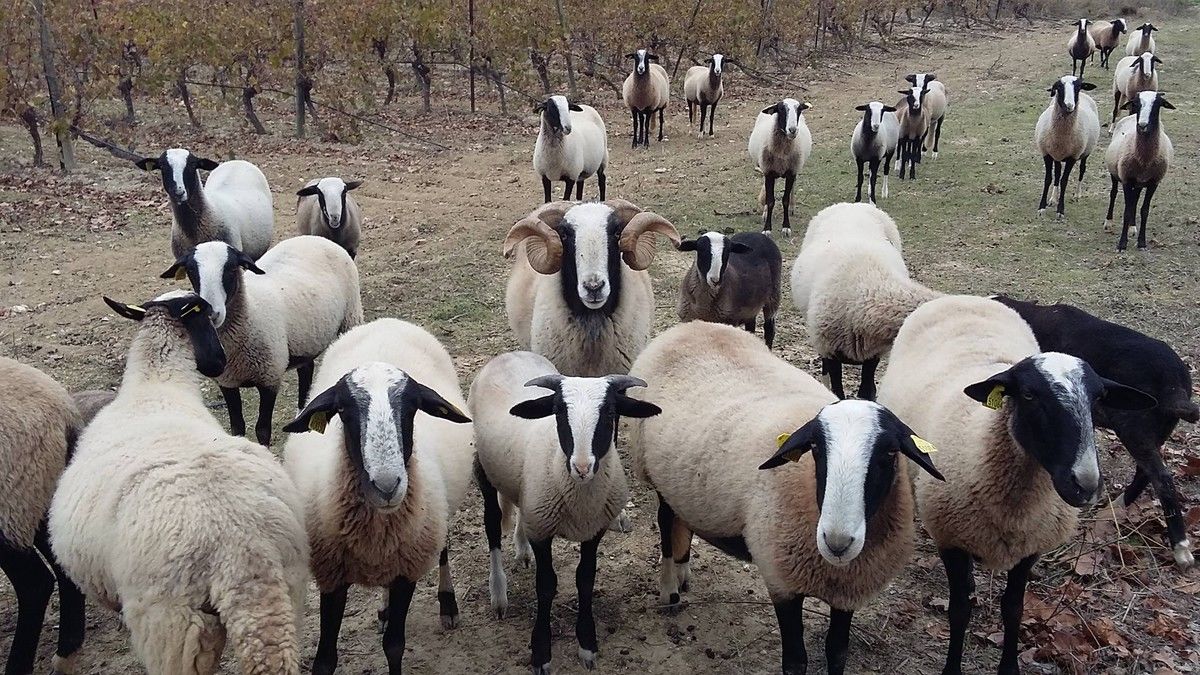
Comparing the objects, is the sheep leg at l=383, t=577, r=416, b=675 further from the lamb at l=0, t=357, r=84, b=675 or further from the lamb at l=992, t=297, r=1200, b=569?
the lamb at l=992, t=297, r=1200, b=569

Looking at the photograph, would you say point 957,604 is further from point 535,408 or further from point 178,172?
point 178,172

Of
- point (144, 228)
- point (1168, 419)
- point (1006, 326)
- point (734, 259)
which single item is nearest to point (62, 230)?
point (144, 228)

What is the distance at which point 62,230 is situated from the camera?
9742 millimetres

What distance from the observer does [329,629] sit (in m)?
3.52

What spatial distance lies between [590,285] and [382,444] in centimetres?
204

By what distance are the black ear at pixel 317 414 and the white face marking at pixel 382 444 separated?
12 cm

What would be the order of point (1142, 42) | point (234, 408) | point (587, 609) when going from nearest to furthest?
point (587, 609), point (234, 408), point (1142, 42)

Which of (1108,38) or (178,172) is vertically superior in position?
(1108,38)

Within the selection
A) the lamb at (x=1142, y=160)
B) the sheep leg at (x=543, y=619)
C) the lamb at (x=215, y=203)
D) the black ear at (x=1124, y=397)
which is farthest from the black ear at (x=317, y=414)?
the lamb at (x=1142, y=160)

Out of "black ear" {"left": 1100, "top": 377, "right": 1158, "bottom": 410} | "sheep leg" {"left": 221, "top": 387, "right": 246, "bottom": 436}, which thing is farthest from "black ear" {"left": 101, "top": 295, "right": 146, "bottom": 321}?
"black ear" {"left": 1100, "top": 377, "right": 1158, "bottom": 410}

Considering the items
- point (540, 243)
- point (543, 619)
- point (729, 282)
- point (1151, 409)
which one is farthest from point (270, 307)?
point (1151, 409)

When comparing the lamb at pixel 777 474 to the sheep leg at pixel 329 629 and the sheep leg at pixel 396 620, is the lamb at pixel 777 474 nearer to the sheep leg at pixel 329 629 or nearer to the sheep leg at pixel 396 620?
the sheep leg at pixel 396 620

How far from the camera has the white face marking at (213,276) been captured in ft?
16.7

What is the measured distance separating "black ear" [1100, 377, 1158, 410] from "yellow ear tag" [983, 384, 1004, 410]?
351 mm
